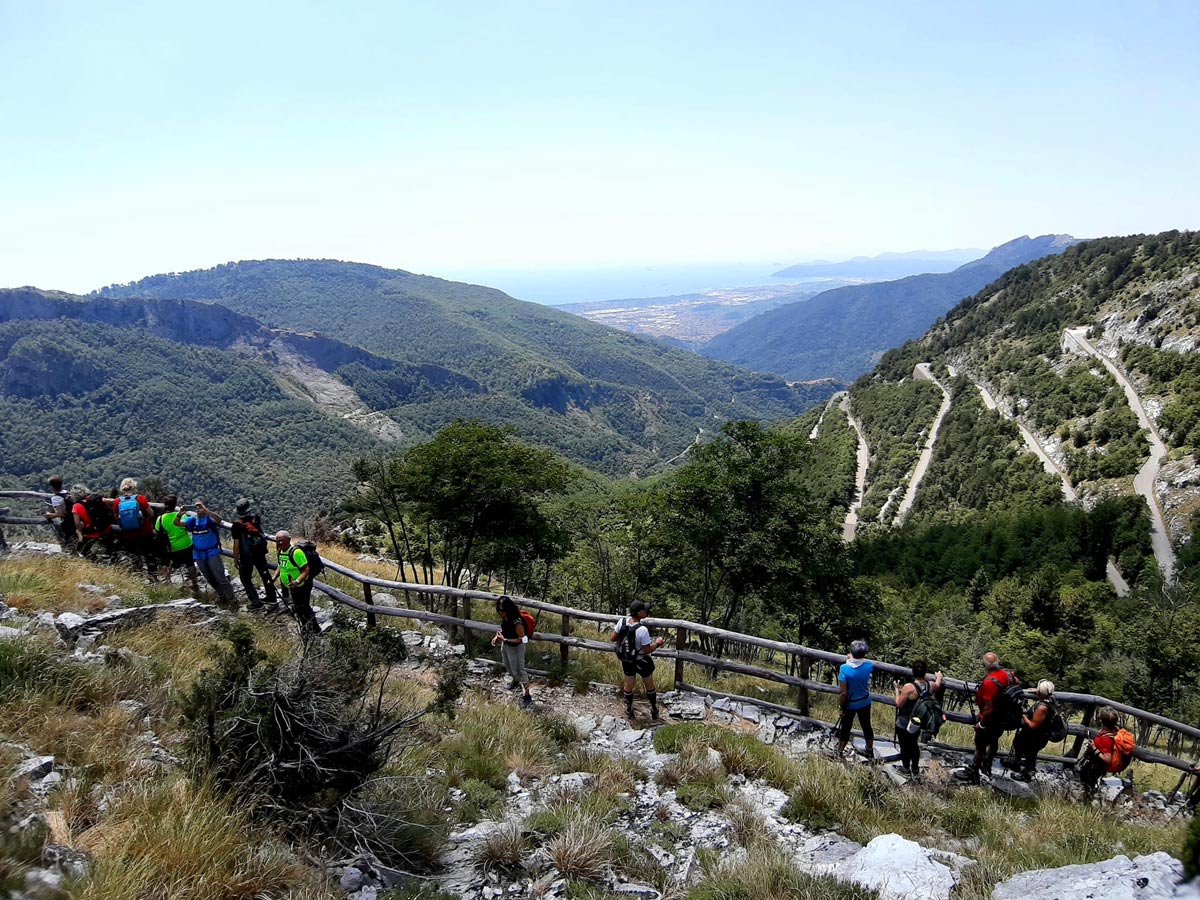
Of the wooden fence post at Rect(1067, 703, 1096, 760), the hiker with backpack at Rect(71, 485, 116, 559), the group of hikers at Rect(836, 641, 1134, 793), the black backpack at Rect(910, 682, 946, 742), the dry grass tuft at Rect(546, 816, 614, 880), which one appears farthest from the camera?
the hiker with backpack at Rect(71, 485, 116, 559)

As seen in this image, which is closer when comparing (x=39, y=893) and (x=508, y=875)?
(x=39, y=893)

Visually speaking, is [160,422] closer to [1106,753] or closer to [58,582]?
[58,582]

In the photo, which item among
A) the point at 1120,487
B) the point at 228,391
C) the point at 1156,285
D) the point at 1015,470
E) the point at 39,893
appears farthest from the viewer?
the point at 228,391

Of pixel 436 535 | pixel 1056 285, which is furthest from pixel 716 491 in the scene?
pixel 1056 285

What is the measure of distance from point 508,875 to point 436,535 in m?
Result: 18.3

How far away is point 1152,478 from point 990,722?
46.4m

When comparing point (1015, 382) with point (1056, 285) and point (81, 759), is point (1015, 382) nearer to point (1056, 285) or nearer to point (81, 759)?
point (1056, 285)

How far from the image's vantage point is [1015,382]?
6606cm

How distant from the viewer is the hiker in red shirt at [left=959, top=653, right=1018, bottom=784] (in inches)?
262

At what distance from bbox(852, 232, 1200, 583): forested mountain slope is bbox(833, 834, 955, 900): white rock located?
36.8 metres

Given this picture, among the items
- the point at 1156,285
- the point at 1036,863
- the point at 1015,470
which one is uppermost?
the point at 1156,285

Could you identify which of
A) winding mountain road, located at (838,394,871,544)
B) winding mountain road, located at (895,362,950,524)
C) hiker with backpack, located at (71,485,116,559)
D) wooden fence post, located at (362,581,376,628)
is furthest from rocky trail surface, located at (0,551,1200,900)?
winding mountain road, located at (895,362,950,524)

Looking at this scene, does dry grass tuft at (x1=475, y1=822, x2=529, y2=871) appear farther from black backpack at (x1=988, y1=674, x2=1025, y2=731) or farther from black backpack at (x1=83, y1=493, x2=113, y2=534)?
black backpack at (x1=83, y1=493, x2=113, y2=534)

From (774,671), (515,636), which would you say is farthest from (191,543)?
(774,671)
